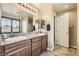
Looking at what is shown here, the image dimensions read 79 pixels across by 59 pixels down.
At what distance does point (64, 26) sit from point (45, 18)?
75cm

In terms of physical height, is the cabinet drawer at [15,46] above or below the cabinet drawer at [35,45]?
above

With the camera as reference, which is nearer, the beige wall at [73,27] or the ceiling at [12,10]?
the ceiling at [12,10]

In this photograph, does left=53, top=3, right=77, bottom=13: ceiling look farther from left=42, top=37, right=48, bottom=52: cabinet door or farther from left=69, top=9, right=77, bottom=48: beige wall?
left=42, top=37, right=48, bottom=52: cabinet door

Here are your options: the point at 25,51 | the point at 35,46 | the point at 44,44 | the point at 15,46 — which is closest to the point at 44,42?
the point at 44,44

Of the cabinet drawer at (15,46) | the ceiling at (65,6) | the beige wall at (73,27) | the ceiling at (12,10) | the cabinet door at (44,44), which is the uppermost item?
the ceiling at (65,6)

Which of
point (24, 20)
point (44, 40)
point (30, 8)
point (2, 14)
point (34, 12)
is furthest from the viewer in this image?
point (44, 40)

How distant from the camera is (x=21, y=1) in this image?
2.20m

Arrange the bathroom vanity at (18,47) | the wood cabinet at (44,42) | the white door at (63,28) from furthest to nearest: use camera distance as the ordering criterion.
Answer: the wood cabinet at (44,42) < the white door at (63,28) < the bathroom vanity at (18,47)

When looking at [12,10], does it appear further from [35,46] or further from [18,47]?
[35,46]

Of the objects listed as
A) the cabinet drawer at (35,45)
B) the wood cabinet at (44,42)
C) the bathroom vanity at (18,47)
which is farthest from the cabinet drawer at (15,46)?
the wood cabinet at (44,42)

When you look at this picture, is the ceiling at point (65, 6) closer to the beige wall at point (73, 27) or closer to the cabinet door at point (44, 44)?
the beige wall at point (73, 27)

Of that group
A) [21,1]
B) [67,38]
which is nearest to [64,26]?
[67,38]

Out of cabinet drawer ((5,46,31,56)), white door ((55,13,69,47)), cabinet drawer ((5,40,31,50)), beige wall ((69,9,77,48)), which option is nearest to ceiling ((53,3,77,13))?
beige wall ((69,9,77,48))

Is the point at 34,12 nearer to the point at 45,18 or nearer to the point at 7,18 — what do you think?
the point at 45,18
